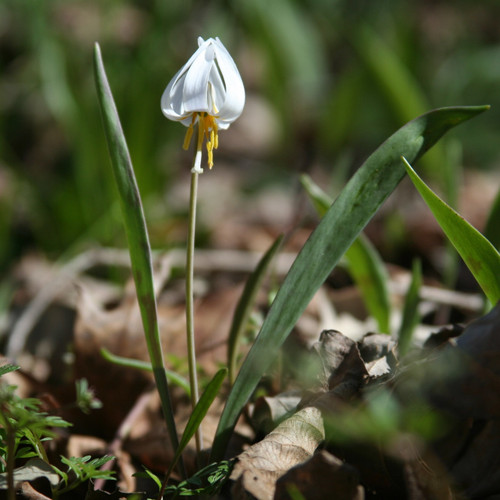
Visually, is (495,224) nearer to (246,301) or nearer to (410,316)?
(410,316)

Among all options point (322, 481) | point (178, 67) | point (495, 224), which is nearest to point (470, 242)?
point (495, 224)

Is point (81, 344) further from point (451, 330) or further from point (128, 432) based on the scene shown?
point (451, 330)

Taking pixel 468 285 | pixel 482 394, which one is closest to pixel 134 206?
pixel 482 394

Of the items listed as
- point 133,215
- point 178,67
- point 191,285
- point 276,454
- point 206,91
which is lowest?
point 276,454

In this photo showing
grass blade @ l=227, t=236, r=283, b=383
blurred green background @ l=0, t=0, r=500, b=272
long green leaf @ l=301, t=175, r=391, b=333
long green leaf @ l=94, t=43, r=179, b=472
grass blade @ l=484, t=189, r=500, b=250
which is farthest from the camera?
blurred green background @ l=0, t=0, r=500, b=272

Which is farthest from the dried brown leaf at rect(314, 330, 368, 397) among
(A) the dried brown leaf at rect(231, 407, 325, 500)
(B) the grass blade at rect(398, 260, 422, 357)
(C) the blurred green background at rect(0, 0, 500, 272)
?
(C) the blurred green background at rect(0, 0, 500, 272)

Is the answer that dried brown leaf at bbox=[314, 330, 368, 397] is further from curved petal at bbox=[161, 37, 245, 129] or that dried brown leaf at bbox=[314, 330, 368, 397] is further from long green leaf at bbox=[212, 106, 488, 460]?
curved petal at bbox=[161, 37, 245, 129]
